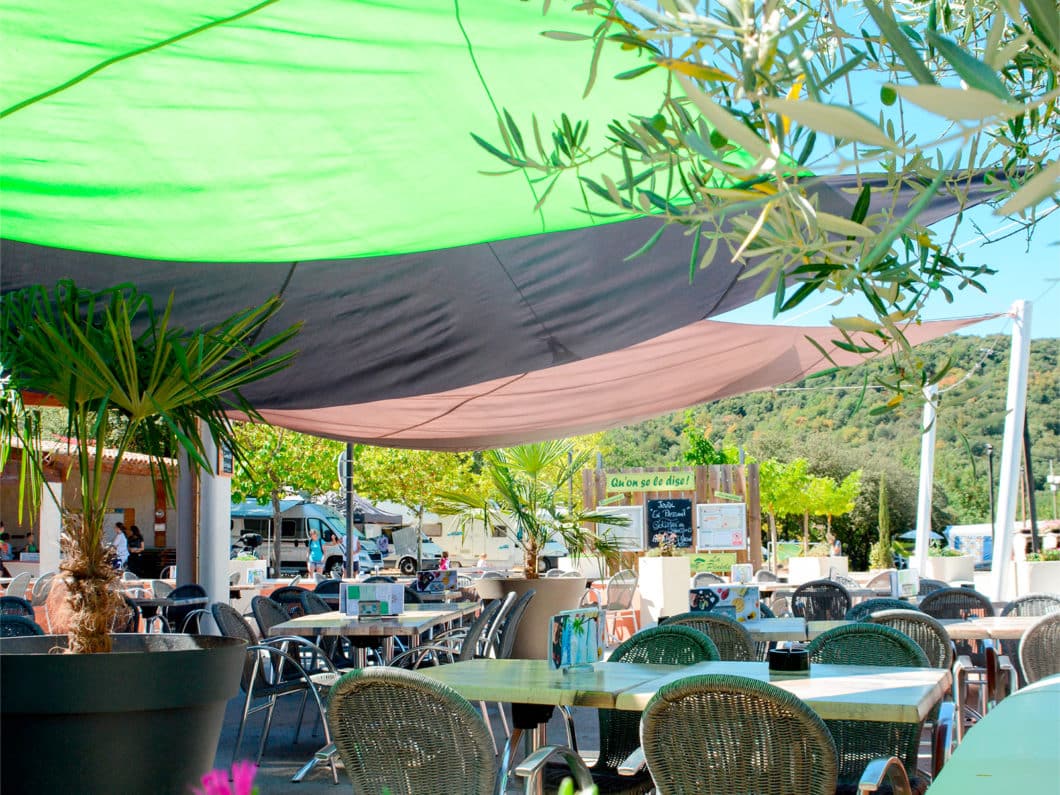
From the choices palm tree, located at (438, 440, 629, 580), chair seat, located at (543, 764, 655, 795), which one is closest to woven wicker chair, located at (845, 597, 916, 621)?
chair seat, located at (543, 764, 655, 795)

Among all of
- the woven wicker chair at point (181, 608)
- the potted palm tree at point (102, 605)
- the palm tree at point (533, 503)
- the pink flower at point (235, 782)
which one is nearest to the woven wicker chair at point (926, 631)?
the potted palm tree at point (102, 605)

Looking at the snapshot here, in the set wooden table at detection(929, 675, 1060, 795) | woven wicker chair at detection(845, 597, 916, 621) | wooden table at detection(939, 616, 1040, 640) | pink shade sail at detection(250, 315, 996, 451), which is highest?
pink shade sail at detection(250, 315, 996, 451)

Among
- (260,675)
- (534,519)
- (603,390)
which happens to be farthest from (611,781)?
(534,519)

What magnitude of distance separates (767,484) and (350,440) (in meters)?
27.9

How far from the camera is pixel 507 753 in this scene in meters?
3.26

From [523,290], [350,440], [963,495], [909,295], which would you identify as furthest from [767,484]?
[909,295]

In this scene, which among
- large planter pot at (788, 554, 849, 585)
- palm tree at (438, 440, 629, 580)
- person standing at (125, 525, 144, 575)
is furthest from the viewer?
person standing at (125, 525, 144, 575)

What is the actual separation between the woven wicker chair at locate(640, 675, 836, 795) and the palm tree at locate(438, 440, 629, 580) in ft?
20.5

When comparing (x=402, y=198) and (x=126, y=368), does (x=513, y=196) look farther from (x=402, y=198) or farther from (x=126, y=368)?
(x=126, y=368)

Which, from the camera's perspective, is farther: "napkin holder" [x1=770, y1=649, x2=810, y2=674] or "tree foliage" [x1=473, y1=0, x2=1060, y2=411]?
"napkin holder" [x1=770, y1=649, x2=810, y2=674]

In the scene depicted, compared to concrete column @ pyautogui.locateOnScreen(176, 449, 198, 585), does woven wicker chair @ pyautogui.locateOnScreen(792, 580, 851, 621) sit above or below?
below

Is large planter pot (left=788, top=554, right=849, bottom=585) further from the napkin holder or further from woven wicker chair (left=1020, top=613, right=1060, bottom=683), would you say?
the napkin holder

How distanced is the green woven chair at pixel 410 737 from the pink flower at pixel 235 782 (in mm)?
2176

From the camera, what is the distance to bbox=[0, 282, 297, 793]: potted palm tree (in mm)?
2871
